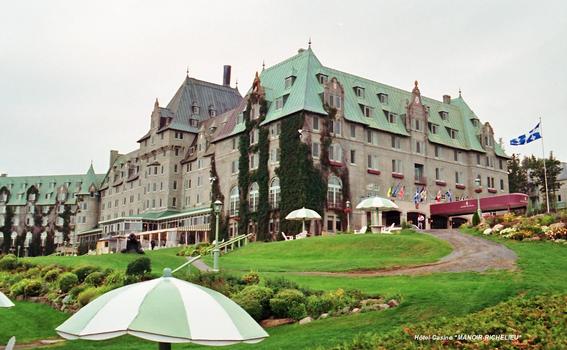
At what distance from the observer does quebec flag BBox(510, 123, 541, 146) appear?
49.4 metres

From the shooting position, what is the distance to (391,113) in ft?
226

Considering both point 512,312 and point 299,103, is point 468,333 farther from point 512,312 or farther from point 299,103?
point 299,103

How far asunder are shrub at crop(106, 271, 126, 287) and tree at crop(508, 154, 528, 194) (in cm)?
7516

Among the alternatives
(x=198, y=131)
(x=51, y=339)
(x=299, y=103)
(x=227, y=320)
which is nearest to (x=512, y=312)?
(x=227, y=320)

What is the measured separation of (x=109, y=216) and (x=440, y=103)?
56.9m

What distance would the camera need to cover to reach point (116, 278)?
26.3 metres

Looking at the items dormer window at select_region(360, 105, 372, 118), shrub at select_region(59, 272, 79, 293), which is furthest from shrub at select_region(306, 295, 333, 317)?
dormer window at select_region(360, 105, 372, 118)

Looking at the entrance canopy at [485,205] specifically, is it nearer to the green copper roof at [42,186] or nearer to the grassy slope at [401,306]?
the grassy slope at [401,306]

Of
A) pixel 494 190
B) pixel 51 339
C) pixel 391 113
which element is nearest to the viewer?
pixel 51 339

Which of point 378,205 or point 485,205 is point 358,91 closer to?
point 485,205

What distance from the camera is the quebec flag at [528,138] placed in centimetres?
4944

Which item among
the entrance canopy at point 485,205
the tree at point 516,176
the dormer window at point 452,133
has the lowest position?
the entrance canopy at point 485,205

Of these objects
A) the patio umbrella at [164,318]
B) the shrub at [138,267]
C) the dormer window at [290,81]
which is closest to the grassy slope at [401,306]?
the shrub at [138,267]

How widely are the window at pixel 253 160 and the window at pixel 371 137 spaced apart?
38.6ft
